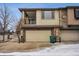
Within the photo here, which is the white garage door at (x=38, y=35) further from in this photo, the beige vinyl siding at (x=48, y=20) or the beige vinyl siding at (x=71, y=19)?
the beige vinyl siding at (x=71, y=19)

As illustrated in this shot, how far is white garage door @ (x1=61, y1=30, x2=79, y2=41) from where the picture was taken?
753 centimetres

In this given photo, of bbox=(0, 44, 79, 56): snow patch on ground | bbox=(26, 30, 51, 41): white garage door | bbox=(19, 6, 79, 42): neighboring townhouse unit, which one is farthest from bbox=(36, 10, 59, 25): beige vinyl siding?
bbox=(0, 44, 79, 56): snow patch on ground

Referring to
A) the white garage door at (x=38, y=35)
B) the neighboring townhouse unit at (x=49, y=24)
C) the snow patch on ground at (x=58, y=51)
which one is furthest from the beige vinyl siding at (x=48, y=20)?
the snow patch on ground at (x=58, y=51)

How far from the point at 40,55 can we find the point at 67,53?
53 centimetres

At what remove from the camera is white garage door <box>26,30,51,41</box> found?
7.56 metres

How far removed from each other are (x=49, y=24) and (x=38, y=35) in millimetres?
315

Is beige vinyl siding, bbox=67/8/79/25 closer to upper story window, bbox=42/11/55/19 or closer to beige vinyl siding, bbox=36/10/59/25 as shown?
beige vinyl siding, bbox=36/10/59/25

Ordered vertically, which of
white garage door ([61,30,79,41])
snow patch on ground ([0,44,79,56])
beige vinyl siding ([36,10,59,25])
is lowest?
snow patch on ground ([0,44,79,56])

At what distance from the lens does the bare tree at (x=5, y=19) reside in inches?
297

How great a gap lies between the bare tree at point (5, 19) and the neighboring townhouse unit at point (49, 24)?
8.5 inches

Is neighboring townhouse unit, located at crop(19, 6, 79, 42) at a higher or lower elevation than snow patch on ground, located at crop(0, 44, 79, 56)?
higher

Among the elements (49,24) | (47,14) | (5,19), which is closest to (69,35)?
(49,24)

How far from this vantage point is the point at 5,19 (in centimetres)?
754

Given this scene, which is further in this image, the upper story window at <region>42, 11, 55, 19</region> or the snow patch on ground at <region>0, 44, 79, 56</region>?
the upper story window at <region>42, 11, 55, 19</region>
